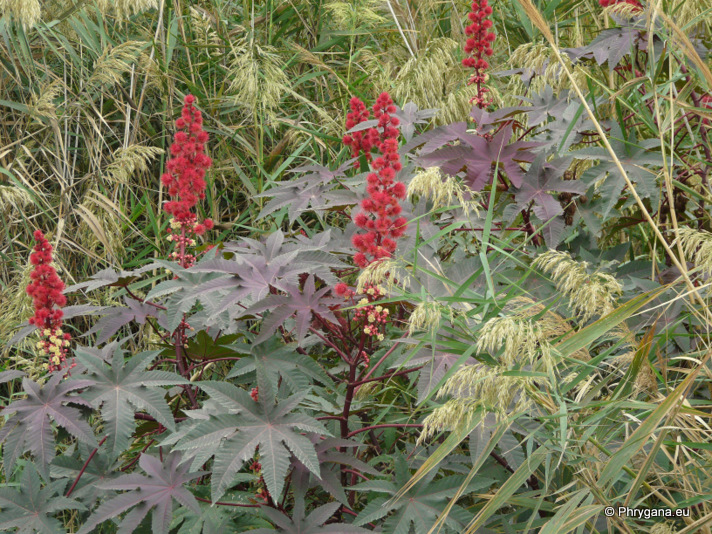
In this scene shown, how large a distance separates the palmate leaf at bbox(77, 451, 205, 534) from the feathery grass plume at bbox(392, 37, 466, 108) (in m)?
1.69

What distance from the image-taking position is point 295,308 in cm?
148

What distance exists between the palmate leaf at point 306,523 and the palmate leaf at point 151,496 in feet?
0.52

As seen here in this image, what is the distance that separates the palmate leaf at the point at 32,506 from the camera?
147 cm

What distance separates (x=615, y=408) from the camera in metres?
1.22

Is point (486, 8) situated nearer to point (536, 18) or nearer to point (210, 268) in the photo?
point (536, 18)

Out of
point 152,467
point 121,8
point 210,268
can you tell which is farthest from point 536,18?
point 121,8

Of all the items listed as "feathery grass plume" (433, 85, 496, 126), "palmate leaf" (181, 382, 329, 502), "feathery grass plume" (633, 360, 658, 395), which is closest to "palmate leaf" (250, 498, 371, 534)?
"palmate leaf" (181, 382, 329, 502)

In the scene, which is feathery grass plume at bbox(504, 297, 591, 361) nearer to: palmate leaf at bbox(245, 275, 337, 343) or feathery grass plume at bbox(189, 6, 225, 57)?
palmate leaf at bbox(245, 275, 337, 343)

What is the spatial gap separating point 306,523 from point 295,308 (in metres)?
0.46

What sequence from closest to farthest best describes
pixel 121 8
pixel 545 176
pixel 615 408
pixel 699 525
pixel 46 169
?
1. pixel 699 525
2. pixel 615 408
3. pixel 545 176
4. pixel 121 8
5. pixel 46 169

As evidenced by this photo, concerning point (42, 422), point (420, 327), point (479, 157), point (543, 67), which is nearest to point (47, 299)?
point (42, 422)

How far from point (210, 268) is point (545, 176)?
0.91 m

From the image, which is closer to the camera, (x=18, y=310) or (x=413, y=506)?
(x=413, y=506)

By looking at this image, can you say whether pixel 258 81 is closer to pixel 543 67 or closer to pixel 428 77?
pixel 428 77
